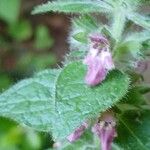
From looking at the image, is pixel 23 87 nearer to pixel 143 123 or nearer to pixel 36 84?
pixel 36 84

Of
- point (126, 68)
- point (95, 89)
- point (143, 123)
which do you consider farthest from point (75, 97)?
point (143, 123)

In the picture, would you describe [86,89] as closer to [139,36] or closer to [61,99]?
[61,99]

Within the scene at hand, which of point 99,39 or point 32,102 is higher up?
point 99,39

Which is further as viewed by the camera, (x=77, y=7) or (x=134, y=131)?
(x=134, y=131)

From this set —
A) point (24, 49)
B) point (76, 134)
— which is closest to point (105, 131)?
point (76, 134)

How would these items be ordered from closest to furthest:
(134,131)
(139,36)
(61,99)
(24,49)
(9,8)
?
(61,99) → (139,36) → (134,131) → (9,8) → (24,49)

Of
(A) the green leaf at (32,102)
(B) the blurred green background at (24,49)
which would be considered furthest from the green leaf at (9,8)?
(A) the green leaf at (32,102)

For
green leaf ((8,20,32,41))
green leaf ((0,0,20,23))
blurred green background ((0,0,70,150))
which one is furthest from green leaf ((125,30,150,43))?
green leaf ((8,20,32,41))
